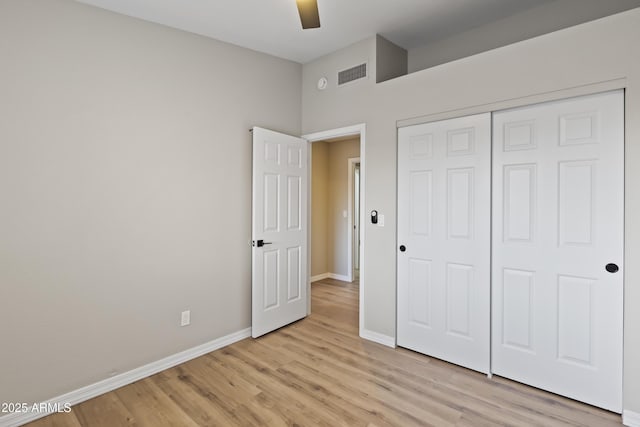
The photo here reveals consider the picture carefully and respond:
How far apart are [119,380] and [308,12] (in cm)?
286

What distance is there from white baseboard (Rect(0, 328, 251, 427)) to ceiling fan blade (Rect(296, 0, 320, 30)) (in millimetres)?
2773

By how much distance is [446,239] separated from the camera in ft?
9.20

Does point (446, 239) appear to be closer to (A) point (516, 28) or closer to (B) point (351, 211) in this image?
(A) point (516, 28)

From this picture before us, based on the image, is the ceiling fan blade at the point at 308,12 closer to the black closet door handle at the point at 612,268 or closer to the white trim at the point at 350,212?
the black closet door handle at the point at 612,268

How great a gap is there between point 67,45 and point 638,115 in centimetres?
376

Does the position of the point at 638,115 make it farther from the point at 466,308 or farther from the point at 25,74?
the point at 25,74

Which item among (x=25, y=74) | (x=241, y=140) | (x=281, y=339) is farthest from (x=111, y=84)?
(x=281, y=339)

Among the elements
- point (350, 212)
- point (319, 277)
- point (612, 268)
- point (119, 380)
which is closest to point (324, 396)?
point (119, 380)

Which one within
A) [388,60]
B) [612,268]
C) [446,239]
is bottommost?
[612,268]

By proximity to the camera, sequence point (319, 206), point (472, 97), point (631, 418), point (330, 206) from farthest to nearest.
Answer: point (330, 206) → point (319, 206) → point (472, 97) → point (631, 418)

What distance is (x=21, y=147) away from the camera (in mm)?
2127

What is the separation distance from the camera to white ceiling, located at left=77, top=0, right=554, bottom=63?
8.43 feet

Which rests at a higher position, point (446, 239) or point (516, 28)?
point (516, 28)

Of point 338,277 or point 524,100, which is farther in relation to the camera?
point 338,277
